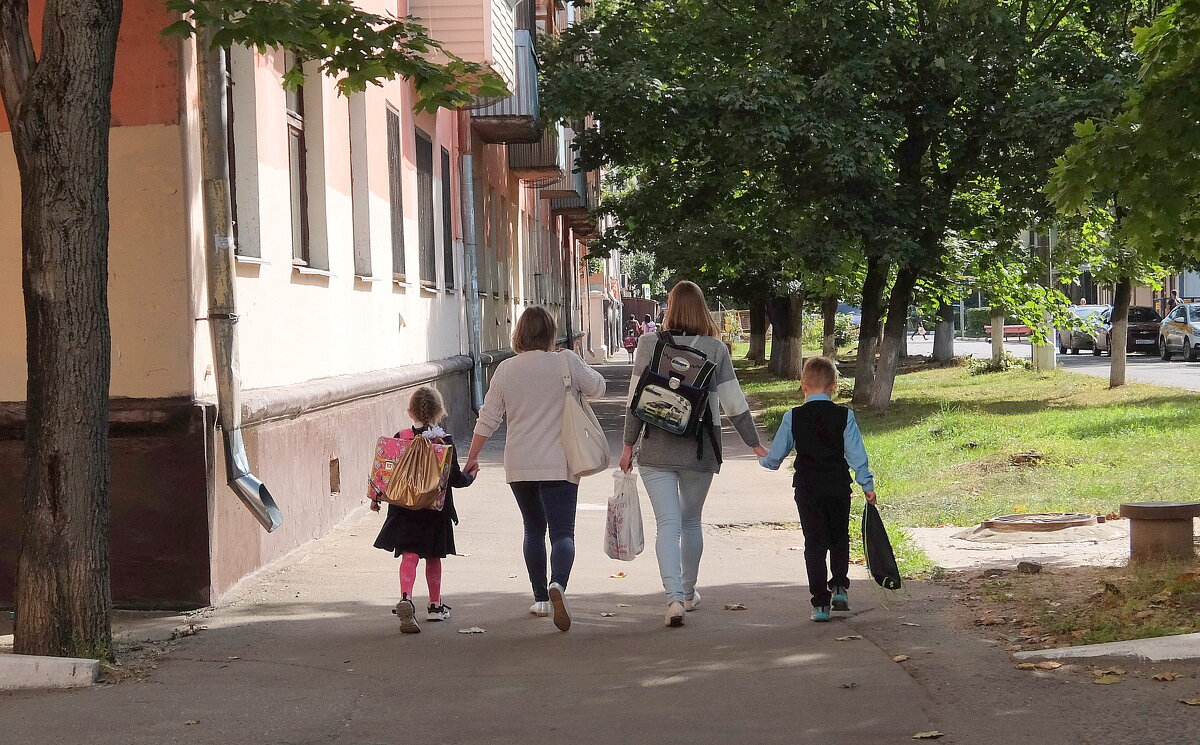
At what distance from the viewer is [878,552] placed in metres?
6.84

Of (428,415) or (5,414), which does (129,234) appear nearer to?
(5,414)

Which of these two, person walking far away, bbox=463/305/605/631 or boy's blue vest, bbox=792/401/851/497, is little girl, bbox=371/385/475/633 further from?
boy's blue vest, bbox=792/401/851/497

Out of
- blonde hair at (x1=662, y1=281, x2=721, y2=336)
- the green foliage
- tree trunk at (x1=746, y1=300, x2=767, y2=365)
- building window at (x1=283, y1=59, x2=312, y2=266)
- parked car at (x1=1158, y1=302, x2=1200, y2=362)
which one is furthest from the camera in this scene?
tree trunk at (x1=746, y1=300, x2=767, y2=365)

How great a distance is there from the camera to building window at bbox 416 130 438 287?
15875mm

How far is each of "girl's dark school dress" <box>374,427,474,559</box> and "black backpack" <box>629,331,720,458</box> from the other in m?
0.99

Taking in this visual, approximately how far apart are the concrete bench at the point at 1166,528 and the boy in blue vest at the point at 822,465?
1665 mm

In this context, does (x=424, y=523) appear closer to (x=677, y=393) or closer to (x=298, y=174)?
(x=677, y=393)

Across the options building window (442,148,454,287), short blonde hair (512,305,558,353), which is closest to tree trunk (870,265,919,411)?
building window (442,148,454,287)

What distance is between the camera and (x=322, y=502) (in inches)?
399

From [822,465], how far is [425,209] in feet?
33.3

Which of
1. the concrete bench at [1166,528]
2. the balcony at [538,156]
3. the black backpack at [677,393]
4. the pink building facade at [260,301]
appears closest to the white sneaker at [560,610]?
the black backpack at [677,393]

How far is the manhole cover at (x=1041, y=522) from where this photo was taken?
9.65 m

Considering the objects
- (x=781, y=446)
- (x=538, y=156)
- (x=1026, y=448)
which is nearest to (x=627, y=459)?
(x=781, y=446)

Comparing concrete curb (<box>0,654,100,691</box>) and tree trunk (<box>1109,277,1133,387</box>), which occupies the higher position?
tree trunk (<box>1109,277,1133,387</box>)
